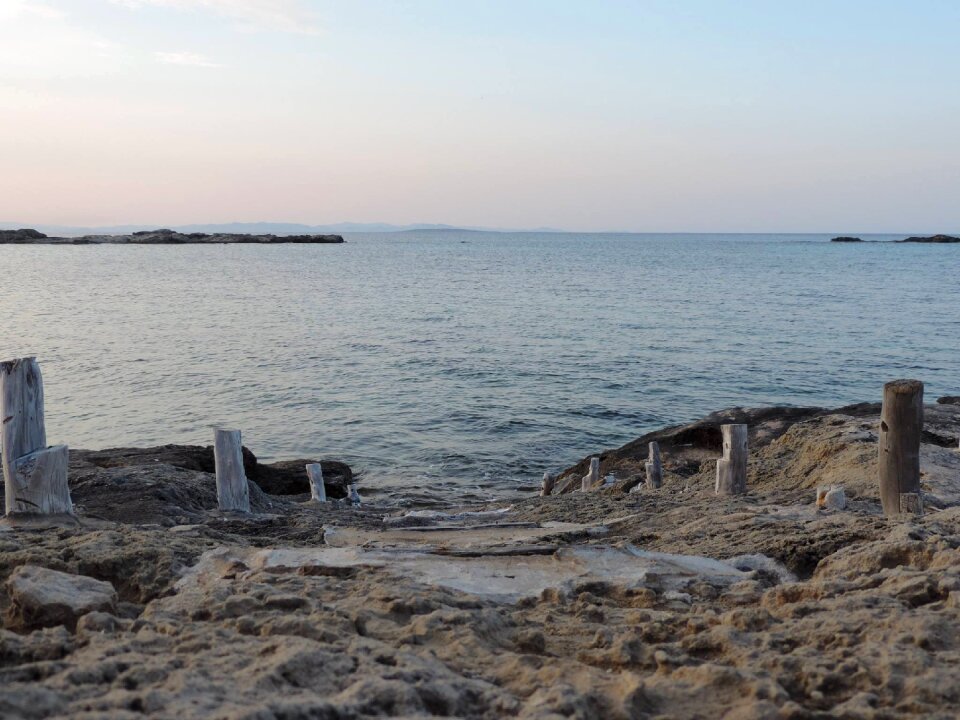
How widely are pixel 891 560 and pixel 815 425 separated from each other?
30.1 ft

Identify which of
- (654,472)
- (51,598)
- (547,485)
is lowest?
(547,485)

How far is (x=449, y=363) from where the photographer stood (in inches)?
1177

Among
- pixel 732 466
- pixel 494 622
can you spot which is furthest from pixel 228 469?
pixel 732 466

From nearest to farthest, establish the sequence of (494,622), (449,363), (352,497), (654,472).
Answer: (494,622), (654,472), (352,497), (449,363)

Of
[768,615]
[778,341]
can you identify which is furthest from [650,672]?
[778,341]

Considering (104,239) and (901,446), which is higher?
(104,239)

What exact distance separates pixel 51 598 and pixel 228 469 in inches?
205

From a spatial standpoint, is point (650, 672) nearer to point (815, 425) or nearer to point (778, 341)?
point (815, 425)

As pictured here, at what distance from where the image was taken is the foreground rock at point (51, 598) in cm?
462

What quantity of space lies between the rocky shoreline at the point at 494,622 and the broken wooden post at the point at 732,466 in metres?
2.03

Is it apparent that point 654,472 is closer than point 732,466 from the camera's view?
No

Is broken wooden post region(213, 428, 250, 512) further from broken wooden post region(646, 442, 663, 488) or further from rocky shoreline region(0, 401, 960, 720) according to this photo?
broken wooden post region(646, 442, 663, 488)

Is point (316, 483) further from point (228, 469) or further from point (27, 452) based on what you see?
point (27, 452)

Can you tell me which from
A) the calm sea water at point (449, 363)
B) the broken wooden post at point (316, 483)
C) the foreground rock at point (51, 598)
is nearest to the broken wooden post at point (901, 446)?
the foreground rock at point (51, 598)
